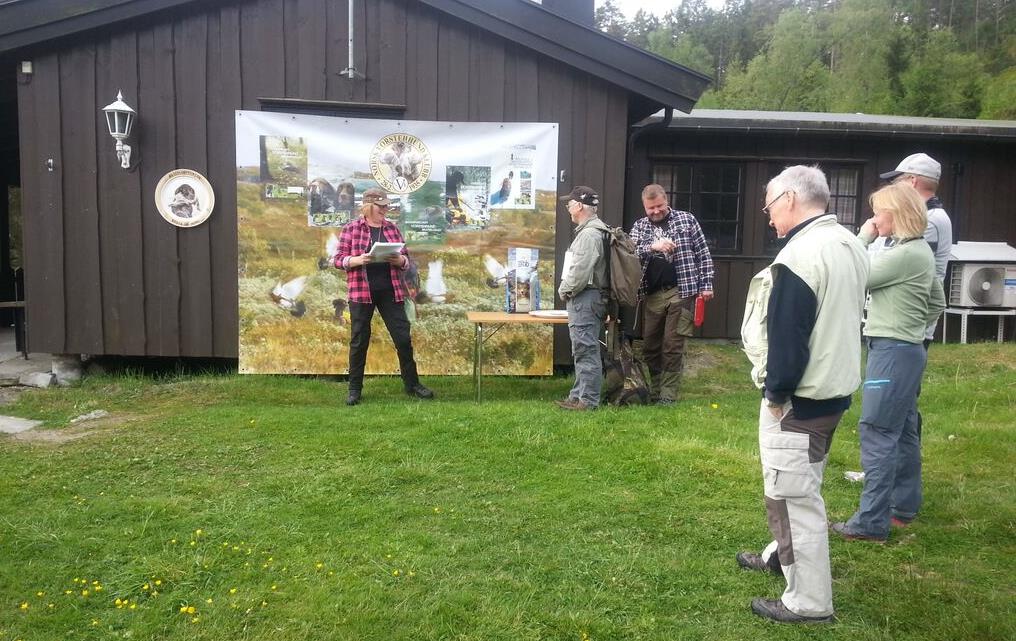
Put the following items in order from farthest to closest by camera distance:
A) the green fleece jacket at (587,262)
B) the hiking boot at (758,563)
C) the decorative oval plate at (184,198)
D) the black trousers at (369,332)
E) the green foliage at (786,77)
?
the green foliage at (786,77) < the decorative oval plate at (184,198) < the black trousers at (369,332) < the green fleece jacket at (587,262) < the hiking boot at (758,563)

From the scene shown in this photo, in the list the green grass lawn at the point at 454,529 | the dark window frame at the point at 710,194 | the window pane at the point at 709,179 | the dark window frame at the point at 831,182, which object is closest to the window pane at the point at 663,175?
the dark window frame at the point at 710,194

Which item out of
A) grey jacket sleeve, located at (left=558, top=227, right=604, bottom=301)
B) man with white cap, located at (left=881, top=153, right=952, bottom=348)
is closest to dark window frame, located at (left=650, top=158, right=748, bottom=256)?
grey jacket sleeve, located at (left=558, top=227, right=604, bottom=301)

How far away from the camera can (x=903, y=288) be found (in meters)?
3.63

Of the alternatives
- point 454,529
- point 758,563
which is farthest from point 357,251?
point 758,563

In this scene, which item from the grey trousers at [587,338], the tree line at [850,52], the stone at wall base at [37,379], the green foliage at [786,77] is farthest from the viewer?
the green foliage at [786,77]

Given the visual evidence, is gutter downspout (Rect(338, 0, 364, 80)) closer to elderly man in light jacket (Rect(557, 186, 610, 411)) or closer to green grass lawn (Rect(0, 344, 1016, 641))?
elderly man in light jacket (Rect(557, 186, 610, 411))

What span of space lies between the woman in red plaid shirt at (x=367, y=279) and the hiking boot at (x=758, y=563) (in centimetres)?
381

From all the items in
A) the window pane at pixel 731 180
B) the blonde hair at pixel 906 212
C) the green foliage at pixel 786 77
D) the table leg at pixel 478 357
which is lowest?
the table leg at pixel 478 357

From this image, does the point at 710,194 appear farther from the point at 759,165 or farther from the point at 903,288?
the point at 903,288

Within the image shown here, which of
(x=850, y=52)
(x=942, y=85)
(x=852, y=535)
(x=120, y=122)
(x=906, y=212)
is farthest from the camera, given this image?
(x=850, y=52)

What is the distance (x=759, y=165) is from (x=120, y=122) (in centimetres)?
764

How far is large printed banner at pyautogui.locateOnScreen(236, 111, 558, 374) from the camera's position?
7.34 meters

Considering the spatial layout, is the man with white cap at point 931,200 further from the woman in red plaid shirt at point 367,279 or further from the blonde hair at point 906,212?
the woman in red plaid shirt at point 367,279

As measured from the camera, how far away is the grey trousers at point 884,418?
362 cm
